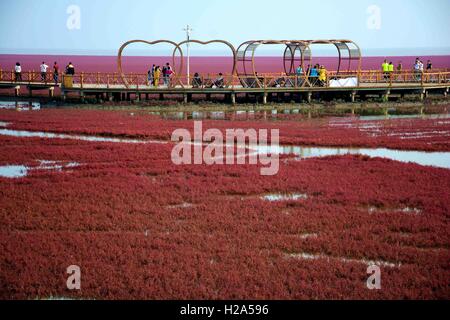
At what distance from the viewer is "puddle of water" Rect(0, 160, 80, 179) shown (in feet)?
62.5

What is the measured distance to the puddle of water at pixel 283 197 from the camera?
16.1 meters

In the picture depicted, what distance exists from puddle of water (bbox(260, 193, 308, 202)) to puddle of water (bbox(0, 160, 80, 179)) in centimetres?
733

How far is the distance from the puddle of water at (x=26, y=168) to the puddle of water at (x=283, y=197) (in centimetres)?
733

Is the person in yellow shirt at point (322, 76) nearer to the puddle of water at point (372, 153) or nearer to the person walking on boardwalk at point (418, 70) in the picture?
the person walking on boardwalk at point (418, 70)

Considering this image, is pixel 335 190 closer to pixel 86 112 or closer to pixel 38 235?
pixel 38 235

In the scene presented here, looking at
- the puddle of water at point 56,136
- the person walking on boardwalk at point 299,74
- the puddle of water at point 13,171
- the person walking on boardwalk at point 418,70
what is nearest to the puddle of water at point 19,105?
the puddle of water at point 56,136

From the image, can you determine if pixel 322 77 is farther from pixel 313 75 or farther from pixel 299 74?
pixel 299 74

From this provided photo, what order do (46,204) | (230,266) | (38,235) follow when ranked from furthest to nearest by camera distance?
(46,204) → (38,235) → (230,266)

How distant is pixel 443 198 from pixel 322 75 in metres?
25.2

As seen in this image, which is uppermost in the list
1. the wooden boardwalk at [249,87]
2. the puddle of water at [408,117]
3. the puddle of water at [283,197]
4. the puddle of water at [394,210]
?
the wooden boardwalk at [249,87]

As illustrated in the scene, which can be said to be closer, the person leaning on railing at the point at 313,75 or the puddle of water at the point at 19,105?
the puddle of water at the point at 19,105

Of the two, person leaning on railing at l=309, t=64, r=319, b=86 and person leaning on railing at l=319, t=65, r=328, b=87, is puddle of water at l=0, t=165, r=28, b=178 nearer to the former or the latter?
person leaning on railing at l=309, t=64, r=319, b=86

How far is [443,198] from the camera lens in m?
16.0
